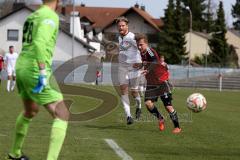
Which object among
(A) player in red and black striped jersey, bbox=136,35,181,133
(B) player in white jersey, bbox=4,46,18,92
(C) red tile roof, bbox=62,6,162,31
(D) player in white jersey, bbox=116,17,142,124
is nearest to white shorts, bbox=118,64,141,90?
(D) player in white jersey, bbox=116,17,142,124

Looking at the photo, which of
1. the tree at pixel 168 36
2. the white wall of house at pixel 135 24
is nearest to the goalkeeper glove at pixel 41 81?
the tree at pixel 168 36

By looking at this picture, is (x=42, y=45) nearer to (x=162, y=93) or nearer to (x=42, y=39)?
(x=42, y=39)

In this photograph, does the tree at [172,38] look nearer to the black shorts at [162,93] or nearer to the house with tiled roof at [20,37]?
the house with tiled roof at [20,37]

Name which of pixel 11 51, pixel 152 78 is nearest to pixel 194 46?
pixel 11 51

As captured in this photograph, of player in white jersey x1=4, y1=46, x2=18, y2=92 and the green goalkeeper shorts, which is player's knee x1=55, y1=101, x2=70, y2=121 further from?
player in white jersey x1=4, y1=46, x2=18, y2=92

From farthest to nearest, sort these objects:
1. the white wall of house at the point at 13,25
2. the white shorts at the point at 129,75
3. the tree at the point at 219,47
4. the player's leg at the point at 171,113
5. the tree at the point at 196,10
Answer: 1. the tree at the point at 196,10
2. the tree at the point at 219,47
3. the white wall of house at the point at 13,25
4. the white shorts at the point at 129,75
5. the player's leg at the point at 171,113

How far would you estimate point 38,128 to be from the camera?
12.3 metres

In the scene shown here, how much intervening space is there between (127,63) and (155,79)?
4.19 feet

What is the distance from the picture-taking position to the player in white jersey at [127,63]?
521 inches

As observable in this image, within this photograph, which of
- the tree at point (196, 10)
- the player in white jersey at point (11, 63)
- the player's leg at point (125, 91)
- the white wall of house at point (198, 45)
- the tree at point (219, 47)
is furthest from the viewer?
the tree at point (196, 10)

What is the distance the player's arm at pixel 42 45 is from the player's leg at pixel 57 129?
1.13 feet

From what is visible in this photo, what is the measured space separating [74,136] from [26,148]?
205cm

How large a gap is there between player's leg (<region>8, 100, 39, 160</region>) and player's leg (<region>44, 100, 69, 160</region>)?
38 cm

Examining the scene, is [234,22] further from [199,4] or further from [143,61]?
[143,61]
